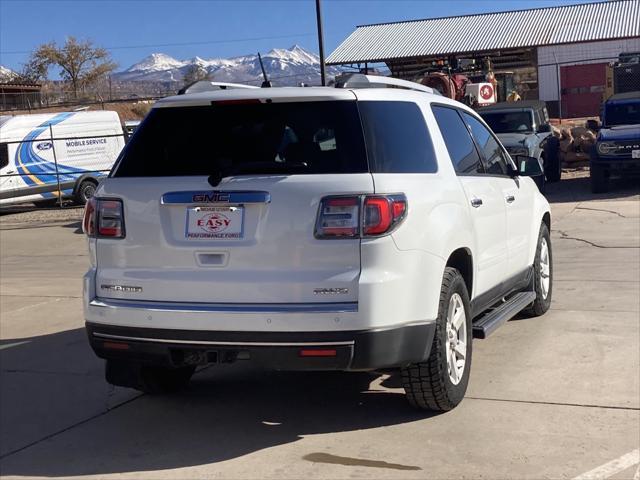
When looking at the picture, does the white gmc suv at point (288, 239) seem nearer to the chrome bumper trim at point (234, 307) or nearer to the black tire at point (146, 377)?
the chrome bumper trim at point (234, 307)

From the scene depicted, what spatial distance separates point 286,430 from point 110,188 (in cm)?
175

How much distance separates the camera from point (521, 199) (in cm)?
688

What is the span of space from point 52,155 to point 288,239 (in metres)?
19.2

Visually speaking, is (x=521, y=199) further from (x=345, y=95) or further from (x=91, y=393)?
(x=91, y=393)

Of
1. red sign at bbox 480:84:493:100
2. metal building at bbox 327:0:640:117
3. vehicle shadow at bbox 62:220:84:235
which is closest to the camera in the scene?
vehicle shadow at bbox 62:220:84:235

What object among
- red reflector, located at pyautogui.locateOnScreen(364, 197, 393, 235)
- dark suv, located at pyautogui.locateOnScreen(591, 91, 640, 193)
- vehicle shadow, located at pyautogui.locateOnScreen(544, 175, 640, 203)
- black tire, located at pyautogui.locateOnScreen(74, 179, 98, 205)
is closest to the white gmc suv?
red reflector, located at pyautogui.locateOnScreen(364, 197, 393, 235)

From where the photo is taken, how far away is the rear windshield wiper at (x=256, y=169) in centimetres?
463

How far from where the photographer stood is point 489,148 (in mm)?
6605

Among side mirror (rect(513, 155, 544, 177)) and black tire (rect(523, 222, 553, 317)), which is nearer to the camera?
side mirror (rect(513, 155, 544, 177))

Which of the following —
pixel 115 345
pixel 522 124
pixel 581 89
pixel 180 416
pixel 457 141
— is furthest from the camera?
pixel 581 89

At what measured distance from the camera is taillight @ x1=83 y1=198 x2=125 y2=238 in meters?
4.87

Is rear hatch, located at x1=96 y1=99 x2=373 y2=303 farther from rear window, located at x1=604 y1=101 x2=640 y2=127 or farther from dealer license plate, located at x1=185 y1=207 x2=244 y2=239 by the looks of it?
rear window, located at x1=604 y1=101 x2=640 y2=127

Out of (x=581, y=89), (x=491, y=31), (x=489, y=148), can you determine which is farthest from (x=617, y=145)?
(x=491, y=31)

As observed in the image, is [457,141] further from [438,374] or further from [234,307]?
[234,307]
